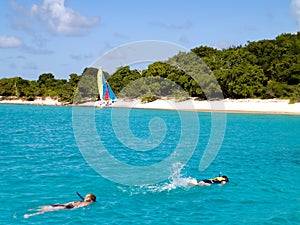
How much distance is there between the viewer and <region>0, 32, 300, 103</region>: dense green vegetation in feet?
343

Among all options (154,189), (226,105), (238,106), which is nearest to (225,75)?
(226,105)

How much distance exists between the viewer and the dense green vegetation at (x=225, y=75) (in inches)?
4119

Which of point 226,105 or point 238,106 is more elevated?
point 226,105

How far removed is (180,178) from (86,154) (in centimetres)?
1404

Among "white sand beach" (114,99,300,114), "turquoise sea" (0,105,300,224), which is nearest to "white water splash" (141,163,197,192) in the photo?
"turquoise sea" (0,105,300,224)

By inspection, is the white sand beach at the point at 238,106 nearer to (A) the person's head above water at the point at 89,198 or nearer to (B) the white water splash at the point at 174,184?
(B) the white water splash at the point at 174,184

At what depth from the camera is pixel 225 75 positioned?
355 ft

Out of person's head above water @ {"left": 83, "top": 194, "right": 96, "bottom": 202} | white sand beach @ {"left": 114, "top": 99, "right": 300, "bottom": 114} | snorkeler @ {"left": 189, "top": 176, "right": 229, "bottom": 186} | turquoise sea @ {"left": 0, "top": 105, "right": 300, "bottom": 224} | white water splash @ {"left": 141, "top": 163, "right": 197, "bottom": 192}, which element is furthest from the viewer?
white sand beach @ {"left": 114, "top": 99, "right": 300, "bottom": 114}

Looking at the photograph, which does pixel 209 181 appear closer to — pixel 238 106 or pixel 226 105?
pixel 238 106

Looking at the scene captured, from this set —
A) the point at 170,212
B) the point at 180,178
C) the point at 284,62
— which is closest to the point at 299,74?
the point at 284,62

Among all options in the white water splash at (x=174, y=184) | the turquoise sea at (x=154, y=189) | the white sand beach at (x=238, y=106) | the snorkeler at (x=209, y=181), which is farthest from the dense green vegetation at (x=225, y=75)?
the snorkeler at (x=209, y=181)

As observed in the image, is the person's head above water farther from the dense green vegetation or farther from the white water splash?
the dense green vegetation

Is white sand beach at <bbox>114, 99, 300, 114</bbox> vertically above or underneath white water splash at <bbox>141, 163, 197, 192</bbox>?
above

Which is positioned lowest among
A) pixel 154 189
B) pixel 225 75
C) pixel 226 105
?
pixel 154 189
